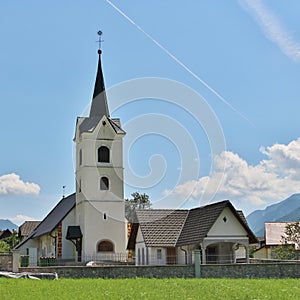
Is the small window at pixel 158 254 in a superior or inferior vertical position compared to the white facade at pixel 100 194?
inferior

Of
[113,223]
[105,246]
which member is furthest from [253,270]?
[105,246]

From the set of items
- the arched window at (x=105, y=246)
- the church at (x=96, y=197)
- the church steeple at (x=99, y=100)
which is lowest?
the arched window at (x=105, y=246)

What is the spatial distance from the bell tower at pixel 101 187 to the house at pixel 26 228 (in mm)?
31920

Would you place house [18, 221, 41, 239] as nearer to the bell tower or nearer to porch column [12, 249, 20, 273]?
the bell tower

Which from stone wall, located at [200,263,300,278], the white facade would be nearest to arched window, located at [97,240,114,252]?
the white facade

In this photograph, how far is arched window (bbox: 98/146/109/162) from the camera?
41.5 meters

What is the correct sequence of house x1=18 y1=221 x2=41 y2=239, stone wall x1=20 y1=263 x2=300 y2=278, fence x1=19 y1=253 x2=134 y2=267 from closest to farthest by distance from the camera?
stone wall x1=20 y1=263 x2=300 y2=278
fence x1=19 y1=253 x2=134 y2=267
house x1=18 y1=221 x2=41 y2=239

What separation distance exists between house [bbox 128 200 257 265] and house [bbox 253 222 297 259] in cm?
1656

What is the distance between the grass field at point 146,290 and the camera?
16.2m

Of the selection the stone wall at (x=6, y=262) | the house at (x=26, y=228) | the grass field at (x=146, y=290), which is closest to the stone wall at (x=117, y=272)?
the stone wall at (x=6, y=262)

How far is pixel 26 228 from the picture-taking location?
2945 inches

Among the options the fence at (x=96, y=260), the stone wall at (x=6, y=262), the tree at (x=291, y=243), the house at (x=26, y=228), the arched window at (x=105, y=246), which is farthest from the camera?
the house at (x=26, y=228)

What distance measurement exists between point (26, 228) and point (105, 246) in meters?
36.8

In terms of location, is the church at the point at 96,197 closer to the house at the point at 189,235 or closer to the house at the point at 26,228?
the house at the point at 189,235
